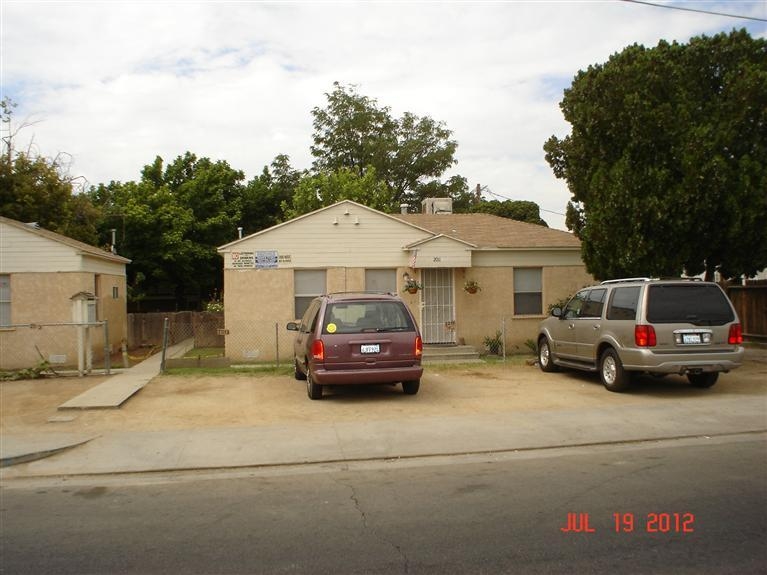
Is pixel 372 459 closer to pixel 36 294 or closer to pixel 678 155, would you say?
pixel 678 155

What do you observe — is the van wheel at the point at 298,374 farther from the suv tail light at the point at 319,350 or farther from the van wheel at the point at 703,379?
the van wheel at the point at 703,379

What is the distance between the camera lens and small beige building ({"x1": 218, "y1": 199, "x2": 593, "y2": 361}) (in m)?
16.6

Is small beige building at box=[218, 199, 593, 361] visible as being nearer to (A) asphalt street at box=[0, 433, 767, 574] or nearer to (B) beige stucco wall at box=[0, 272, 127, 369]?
(B) beige stucco wall at box=[0, 272, 127, 369]

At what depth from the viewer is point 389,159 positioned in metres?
43.8

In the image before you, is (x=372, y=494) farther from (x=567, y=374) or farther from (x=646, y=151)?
(x=646, y=151)

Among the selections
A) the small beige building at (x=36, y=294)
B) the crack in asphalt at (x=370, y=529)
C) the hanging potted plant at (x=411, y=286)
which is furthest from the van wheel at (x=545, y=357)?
the small beige building at (x=36, y=294)

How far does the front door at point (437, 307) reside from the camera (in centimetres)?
1744

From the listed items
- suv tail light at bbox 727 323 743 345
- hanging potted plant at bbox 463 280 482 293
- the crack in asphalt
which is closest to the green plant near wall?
hanging potted plant at bbox 463 280 482 293

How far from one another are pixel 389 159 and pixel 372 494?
39.1 metres

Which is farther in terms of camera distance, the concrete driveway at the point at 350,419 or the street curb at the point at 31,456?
the concrete driveway at the point at 350,419

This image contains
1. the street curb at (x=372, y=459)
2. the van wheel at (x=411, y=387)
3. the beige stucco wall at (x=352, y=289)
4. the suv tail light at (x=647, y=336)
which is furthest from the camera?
the beige stucco wall at (x=352, y=289)

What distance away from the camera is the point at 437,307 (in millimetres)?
17484

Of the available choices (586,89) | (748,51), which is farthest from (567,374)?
(748,51)
